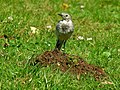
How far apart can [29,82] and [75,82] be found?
0.88m

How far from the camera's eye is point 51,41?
950 centimetres

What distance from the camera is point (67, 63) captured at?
281 inches

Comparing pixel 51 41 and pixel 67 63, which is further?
pixel 51 41

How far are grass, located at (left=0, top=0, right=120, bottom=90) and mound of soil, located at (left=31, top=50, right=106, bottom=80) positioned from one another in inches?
7.3

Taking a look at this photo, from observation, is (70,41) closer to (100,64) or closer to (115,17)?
(100,64)

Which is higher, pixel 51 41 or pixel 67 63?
pixel 67 63

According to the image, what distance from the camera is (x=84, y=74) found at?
703 cm

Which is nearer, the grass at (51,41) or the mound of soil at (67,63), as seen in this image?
the grass at (51,41)

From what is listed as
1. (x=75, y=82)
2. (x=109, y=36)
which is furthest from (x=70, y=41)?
(x=75, y=82)

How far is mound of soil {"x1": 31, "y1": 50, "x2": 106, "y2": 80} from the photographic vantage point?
702 cm

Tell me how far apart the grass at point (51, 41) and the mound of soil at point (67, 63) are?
18 centimetres

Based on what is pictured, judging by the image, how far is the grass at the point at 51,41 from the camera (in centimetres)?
638

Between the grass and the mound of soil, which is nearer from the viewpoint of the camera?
the grass

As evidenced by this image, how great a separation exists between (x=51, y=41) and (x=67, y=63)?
241 cm
